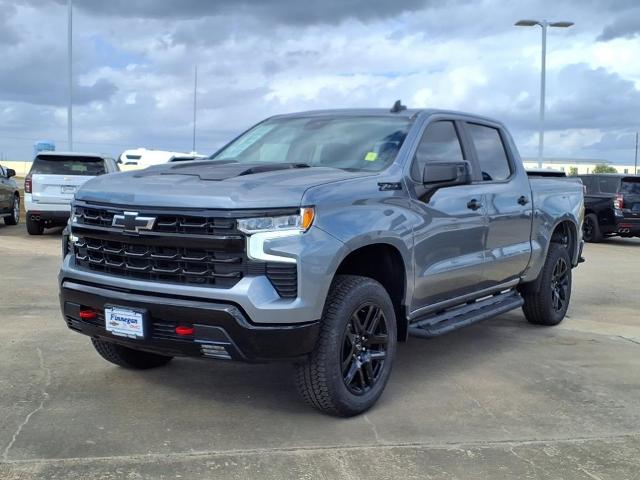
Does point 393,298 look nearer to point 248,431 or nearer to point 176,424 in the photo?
point 248,431

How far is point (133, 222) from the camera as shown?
4.01 metres

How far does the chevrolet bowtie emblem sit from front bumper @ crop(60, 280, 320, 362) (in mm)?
375

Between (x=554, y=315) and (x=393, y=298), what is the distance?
303cm

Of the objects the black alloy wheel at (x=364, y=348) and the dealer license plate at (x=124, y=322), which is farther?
the black alloy wheel at (x=364, y=348)

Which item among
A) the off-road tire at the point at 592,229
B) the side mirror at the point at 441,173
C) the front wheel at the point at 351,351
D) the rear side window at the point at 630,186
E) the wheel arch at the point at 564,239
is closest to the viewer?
the front wheel at the point at 351,351

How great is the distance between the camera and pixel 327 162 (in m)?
5.11

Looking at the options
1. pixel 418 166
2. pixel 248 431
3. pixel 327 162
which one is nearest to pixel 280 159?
pixel 327 162

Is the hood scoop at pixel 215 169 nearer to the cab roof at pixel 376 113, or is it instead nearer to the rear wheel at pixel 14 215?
the cab roof at pixel 376 113

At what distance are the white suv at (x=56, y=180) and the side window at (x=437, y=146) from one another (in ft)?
33.2

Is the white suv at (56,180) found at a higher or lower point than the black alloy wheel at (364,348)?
higher

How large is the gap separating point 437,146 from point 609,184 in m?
12.8

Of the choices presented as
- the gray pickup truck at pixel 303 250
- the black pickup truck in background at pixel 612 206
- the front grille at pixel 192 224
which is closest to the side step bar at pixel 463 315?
the gray pickup truck at pixel 303 250

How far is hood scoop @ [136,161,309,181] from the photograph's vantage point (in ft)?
14.4

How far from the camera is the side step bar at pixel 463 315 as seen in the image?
4.97 meters
